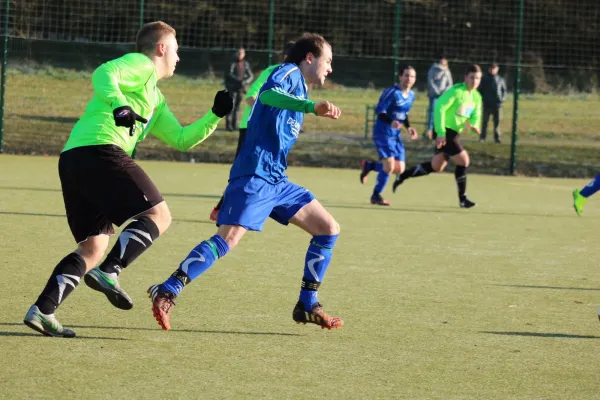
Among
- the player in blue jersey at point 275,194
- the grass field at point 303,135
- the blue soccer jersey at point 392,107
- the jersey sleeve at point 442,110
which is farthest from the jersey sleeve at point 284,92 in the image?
the grass field at point 303,135

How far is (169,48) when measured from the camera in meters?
6.12

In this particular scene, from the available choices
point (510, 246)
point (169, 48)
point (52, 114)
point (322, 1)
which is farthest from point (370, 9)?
point (169, 48)

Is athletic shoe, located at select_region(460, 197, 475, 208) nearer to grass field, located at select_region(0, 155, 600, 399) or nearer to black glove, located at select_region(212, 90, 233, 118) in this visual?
grass field, located at select_region(0, 155, 600, 399)

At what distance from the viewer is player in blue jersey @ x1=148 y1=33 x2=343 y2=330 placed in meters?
5.87

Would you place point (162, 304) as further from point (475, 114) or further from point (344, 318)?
point (475, 114)

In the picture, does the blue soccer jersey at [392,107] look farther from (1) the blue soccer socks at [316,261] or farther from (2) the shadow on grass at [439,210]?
(1) the blue soccer socks at [316,261]

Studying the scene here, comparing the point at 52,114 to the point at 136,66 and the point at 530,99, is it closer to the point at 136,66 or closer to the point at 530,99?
the point at 530,99

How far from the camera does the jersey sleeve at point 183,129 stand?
6223 millimetres

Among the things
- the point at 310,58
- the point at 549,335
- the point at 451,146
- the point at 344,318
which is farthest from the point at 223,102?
the point at 451,146

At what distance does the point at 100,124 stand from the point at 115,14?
1510cm

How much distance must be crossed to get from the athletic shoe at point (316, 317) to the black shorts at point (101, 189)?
99 cm

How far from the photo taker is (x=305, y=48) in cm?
623

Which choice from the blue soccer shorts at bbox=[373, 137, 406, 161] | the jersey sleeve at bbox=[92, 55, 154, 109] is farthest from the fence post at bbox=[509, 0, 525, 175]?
the jersey sleeve at bbox=[92, 55, 154, 109]

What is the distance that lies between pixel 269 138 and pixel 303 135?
14972 mm
